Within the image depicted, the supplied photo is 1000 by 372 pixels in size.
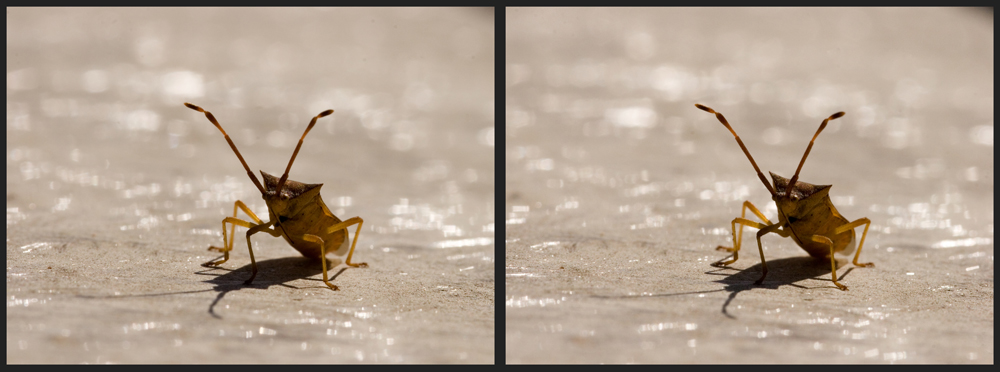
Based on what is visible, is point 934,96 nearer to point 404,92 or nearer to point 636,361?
point 404,92

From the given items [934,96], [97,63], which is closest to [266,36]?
[97,63]

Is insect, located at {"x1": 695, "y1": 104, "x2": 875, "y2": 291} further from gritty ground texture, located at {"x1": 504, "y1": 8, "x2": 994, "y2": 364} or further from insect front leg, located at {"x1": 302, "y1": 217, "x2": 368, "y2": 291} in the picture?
insect front leg, located at {"x1": 302, "y1": 217, "x2": 368, "y2": 291}

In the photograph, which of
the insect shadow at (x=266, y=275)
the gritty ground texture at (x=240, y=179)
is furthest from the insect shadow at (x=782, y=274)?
the insect shadow at (x=266, y=275)

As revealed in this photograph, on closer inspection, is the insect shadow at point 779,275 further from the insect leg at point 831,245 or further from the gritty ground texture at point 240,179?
the gritty ground texture at point 240,179

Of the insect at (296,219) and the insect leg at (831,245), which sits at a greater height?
the insect at (296,219)

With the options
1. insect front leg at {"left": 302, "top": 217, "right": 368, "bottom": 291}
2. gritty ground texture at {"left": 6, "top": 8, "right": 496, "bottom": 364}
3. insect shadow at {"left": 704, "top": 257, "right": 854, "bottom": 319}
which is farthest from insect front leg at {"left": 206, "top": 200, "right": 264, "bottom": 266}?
insect shadow at {"left": 704, "top": 257, "right": 854, "bottom": 319}
